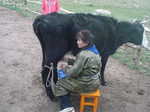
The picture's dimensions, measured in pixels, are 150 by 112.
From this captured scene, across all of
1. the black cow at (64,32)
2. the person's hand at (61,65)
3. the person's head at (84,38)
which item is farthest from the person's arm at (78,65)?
the black cow at (64,32)

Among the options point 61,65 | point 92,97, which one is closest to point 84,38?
point 61,65

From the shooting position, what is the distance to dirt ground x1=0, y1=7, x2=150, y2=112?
4820 millimetres

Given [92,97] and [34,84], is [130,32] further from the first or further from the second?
[34,84]

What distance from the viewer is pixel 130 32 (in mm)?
6074

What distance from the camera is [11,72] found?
583 centimetres

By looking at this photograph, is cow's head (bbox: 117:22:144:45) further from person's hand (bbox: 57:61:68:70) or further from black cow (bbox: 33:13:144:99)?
person's hand (bbox: 57:61:68:70)

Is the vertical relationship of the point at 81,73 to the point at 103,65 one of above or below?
above

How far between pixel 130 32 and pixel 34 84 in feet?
7.69

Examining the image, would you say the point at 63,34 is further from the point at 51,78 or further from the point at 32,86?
the point at 32,86

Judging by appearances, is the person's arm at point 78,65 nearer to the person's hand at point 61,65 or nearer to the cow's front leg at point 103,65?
the person's hand at point 61,65

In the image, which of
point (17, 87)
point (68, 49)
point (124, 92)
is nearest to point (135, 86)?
point (124, 92)

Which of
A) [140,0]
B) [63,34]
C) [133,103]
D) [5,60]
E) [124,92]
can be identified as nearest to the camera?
[63,34]

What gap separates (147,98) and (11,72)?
2788 mm

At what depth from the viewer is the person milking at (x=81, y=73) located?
4.03m
